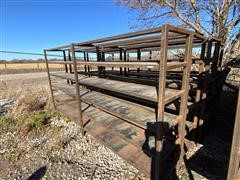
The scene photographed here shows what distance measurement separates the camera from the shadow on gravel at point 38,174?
7.10 feet

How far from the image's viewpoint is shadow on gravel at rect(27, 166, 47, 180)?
2164 millimetres

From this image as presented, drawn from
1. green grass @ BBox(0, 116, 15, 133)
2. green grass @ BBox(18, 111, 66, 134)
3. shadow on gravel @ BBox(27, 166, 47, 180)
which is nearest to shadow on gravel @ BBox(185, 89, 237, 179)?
shadow on gravel @ BBox(27, 166, 47, 180)

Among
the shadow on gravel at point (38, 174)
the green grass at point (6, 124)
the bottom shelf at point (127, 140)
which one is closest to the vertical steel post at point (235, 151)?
the bottom shelf at point (127, 140)

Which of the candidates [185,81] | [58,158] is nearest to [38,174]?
[58,158]

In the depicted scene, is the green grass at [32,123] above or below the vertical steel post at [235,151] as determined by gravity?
below

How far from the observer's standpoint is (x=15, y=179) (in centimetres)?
216

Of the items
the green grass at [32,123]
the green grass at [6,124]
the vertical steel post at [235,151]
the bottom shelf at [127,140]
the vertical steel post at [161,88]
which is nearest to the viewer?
the vertical steel post at [235,151]

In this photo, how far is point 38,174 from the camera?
224cm

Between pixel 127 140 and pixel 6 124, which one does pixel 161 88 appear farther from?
pixel 6 124

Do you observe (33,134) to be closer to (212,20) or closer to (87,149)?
(87,149)

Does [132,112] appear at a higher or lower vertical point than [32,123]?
higher

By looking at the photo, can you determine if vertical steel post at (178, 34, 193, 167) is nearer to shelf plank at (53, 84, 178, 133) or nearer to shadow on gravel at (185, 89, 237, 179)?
shelf plank at (53, 84, 178, 133)

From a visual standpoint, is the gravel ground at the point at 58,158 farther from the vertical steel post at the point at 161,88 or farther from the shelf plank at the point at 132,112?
the shelf plank at the point at 132,112

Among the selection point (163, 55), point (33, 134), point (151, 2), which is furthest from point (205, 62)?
point (33, 134)
